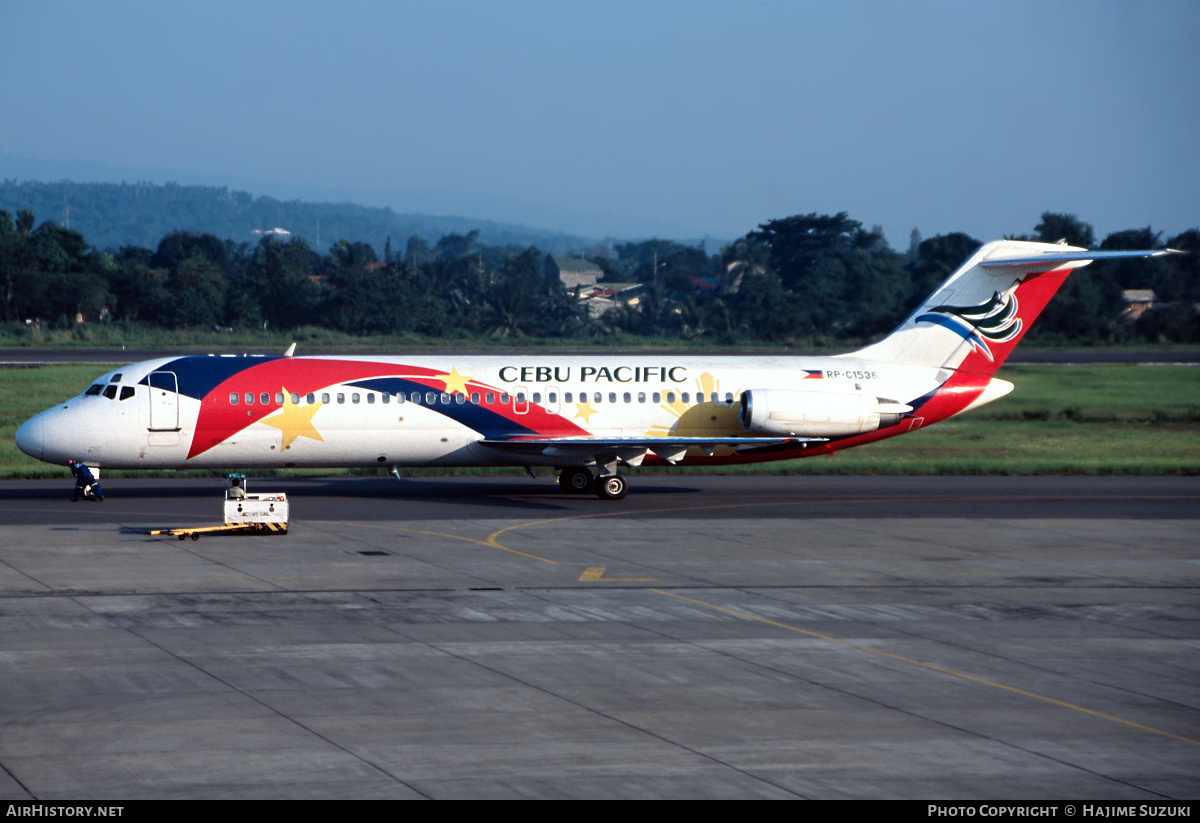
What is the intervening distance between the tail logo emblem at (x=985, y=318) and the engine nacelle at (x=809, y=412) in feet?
11.0

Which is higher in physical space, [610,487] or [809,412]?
[809,412]

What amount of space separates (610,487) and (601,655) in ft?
52.5

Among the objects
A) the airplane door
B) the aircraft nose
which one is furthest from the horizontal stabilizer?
the aircraft nose

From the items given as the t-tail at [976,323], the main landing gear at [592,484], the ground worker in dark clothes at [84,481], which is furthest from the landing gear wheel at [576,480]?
the ground worker in dark clothes at [84,481]

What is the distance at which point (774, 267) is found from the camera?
142 metres

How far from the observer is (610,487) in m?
33.6

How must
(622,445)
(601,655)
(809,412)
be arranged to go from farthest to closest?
(809,412), (622,445), (601,655)

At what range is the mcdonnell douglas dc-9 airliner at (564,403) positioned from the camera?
32.0m

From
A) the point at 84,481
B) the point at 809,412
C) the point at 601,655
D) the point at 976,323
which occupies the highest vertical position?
the point at 976,323

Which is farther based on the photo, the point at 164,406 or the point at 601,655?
the point at 164,406

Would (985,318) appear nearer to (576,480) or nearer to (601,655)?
(576,480)

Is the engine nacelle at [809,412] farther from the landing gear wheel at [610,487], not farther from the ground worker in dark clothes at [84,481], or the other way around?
the ground worker in dark clothes at [84,481]

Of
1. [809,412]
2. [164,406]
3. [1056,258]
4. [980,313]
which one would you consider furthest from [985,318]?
[164,406]

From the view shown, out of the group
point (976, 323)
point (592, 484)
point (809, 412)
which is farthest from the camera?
point (976, 323)
